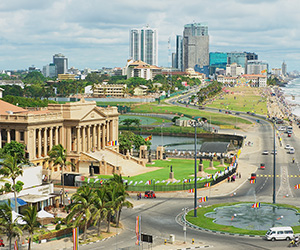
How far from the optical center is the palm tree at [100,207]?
214ft

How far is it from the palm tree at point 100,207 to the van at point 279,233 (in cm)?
1876

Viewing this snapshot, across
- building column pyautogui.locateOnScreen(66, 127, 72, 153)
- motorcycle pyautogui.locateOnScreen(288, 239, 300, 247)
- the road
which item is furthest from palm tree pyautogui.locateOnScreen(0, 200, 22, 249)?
building column pyautogui.locateOnScreen(66, 127, 72, 153)

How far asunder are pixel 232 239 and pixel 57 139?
5952 centimetres

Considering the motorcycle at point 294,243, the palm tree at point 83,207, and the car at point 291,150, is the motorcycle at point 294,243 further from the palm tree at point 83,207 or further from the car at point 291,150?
the car at point 291,150

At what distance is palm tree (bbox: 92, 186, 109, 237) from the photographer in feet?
214

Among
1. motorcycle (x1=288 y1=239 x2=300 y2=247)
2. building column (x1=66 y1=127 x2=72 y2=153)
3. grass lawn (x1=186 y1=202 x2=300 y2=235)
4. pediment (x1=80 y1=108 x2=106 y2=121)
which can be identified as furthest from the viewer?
pediment (x1=80 y1=108 x2=106 y2=121)

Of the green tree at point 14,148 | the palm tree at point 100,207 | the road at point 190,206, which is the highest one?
the green tree at point 14,148

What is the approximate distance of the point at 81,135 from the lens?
12025cm

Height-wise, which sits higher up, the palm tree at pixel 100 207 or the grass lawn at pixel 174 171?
the palm tree at pixel 100 207

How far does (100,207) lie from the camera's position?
6662 cm

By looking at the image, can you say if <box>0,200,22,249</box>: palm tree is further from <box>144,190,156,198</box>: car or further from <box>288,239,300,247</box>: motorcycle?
<box>144,190,156,198</box>: car

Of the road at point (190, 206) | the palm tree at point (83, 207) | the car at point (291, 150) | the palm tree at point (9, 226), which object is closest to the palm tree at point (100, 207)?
the palm tree at point (83, 207)

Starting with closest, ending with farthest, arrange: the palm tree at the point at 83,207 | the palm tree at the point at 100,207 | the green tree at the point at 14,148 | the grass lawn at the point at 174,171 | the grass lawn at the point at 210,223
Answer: the palm tree at the point at 83,207 < the palm tree at the point at 100,207 < the grass lawn at the point at 210,223 < the green tree at the point at 14,148 < the grass lawn at the point at 174,171

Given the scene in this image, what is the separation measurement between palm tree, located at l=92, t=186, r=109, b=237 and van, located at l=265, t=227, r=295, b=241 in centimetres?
1876
